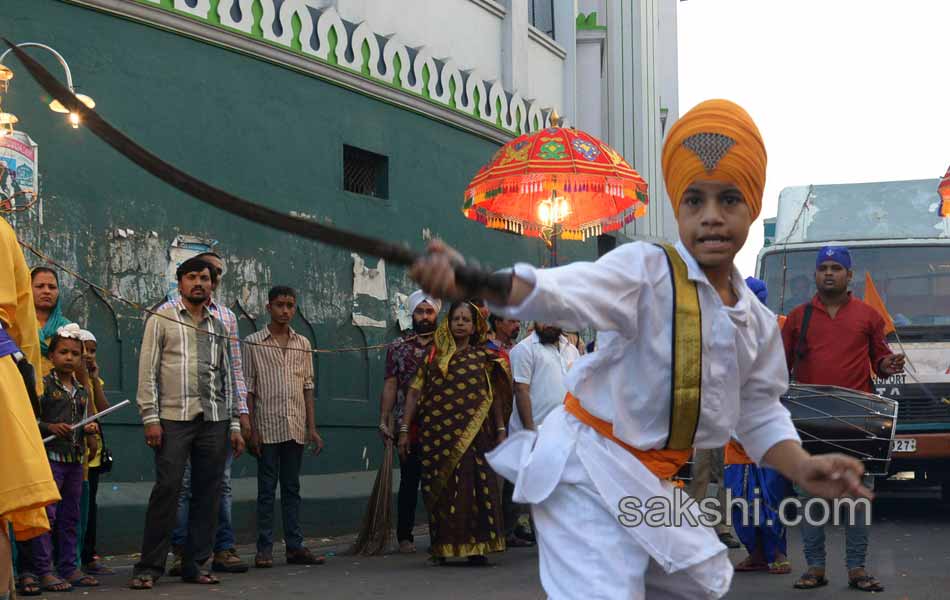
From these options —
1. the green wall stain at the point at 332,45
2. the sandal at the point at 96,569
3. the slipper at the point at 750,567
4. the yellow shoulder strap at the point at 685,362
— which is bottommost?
the slipper at the point at 750,567

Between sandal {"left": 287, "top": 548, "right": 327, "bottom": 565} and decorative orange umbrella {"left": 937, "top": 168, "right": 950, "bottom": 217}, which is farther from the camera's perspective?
decorative orange umbrella {"left": 937, "top": 168, "right": 950, "bottom": 217}

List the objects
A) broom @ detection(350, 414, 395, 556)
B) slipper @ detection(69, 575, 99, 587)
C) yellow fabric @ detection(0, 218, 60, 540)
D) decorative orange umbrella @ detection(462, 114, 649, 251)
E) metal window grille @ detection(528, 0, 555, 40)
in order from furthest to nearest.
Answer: metal window grille @ detection(528, 0, 555, 40)
decorative orange umbrella @ detection(462, 114, 649, 251)
broom @ detection(350, 414, 395, 556)
slipper @ detection(69, 575, 99, 587)
yellow fabric @ detection(0, 218, 60, 540)

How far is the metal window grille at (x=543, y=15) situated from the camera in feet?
63.5

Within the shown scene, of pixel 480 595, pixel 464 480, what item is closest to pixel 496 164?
pixel 464 480

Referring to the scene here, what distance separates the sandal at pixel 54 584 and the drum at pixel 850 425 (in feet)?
14.4

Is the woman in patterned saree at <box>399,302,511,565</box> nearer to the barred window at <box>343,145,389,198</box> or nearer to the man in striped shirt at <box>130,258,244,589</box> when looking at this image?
the man in striped shirt at <box>130,258,244,589</box>

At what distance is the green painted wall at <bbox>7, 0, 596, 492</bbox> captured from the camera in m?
9.61

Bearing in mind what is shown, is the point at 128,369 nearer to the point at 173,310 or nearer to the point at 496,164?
the point at 173,310

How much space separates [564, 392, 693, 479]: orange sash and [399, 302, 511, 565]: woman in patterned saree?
20.1 feet

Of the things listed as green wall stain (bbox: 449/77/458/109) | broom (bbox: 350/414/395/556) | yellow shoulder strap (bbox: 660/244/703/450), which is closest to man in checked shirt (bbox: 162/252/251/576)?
broom (bbox: 350/414/395/556)

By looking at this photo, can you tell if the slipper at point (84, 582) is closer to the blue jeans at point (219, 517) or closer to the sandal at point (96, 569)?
the sandal at point (96, 569)

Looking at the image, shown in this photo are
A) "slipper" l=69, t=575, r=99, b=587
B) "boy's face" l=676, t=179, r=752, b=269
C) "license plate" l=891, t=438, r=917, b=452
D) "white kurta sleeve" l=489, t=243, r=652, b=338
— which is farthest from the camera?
"license plate" l=891, t=438, r=917, b=452

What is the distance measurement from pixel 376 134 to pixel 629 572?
10.2 m

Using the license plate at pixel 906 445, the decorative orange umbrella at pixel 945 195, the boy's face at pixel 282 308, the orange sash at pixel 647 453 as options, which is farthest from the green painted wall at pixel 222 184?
the orange sash at pixel 647 453
